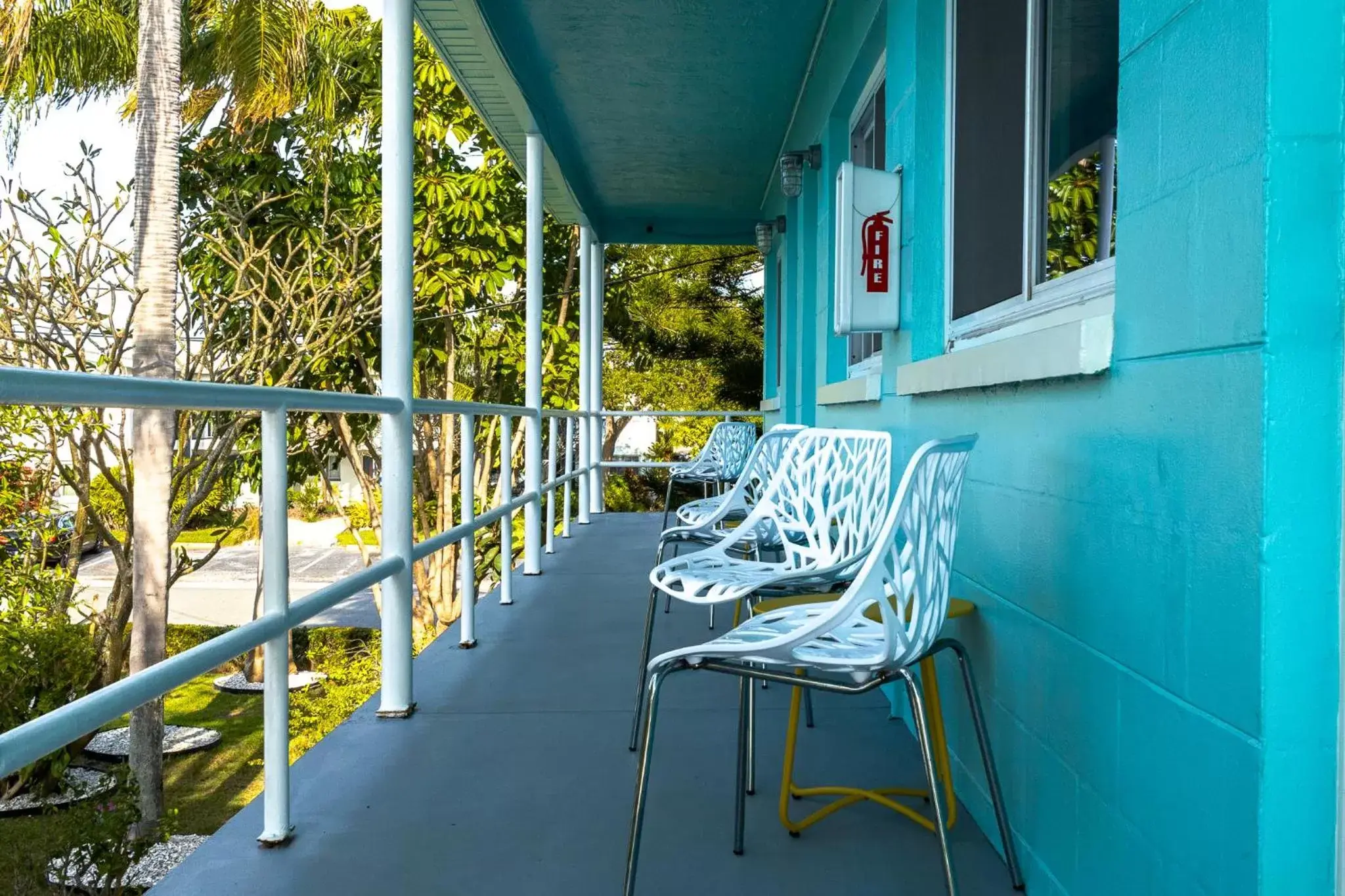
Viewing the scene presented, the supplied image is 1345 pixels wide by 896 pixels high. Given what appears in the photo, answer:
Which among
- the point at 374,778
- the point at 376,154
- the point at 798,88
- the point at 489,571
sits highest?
the point at 376,154

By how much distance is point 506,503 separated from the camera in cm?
414

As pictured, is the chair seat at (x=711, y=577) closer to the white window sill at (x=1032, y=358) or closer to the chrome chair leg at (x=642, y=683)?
the chrome chair leg at (x=642, y=683)

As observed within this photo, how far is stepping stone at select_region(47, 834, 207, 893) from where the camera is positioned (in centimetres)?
489

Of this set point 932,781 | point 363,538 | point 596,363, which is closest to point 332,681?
point 363,538

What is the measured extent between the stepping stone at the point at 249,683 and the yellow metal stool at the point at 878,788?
1017 centimetres

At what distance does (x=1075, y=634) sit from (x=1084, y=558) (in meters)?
0.12

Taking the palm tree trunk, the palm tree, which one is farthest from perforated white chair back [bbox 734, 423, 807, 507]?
the palm tree trunk

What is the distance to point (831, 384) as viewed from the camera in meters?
4.31

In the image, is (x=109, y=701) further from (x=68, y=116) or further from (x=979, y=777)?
(x=68, y=116)

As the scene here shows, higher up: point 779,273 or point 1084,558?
point 779,273

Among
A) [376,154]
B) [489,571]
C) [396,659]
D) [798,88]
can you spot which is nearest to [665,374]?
[489,571]

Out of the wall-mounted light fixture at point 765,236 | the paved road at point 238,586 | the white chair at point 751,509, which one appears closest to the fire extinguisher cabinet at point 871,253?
the white chair at point 751,509

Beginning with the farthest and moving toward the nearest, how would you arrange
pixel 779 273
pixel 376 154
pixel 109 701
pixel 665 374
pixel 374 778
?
pixel 665 374
pixel 376 154
pixel 779 273
pixel 374 778
pixel 109 701

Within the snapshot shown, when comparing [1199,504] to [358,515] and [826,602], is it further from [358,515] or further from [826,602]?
[358,515]
